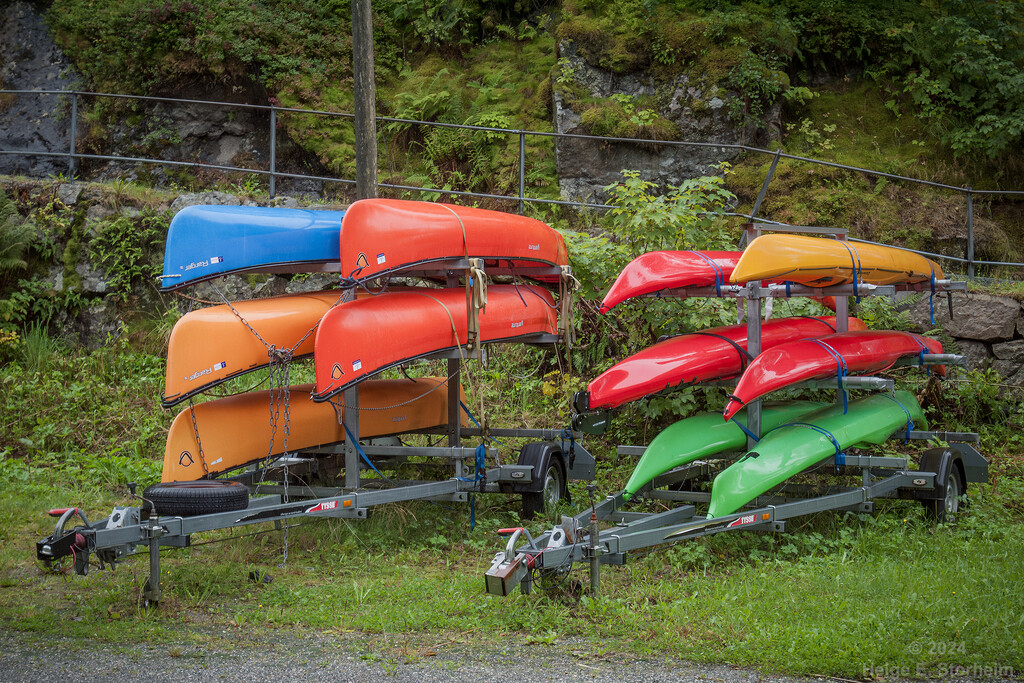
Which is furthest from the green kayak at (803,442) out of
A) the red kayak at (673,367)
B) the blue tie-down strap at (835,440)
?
the red kayak at (673,367)

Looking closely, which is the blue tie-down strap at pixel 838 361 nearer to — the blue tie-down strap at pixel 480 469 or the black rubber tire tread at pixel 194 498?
the blue tie-down strap at pixel 480 469

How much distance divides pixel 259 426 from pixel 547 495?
234 centimetres

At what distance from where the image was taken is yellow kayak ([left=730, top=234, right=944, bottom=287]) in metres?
6.01

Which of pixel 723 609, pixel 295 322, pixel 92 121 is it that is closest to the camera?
pixel 723 609

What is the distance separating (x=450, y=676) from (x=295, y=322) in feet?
10.6

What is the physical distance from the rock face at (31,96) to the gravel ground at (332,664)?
12661 millimetres

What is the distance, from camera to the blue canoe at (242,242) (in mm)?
6164

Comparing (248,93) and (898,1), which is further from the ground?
(898,1)

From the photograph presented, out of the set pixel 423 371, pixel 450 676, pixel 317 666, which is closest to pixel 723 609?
pixel 450 676

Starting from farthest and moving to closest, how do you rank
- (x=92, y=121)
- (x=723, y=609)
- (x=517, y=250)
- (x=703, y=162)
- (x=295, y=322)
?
(x=92, y=121), (x=703, y=162), (x=517, y=250), (x=295, y=322), (x=723, y=609)

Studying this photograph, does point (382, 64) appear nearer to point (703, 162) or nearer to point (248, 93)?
point (248, 93)

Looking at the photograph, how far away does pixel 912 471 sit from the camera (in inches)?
252

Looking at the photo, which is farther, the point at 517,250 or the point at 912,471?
the point at 517,250

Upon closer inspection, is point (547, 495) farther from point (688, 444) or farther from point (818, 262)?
point (818, 262)
